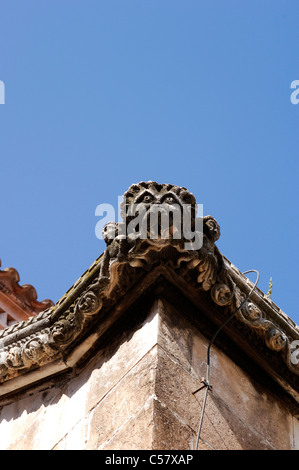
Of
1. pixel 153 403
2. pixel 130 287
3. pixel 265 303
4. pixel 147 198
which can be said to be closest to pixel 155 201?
pixel 147 198

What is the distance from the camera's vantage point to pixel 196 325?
5.69 metres

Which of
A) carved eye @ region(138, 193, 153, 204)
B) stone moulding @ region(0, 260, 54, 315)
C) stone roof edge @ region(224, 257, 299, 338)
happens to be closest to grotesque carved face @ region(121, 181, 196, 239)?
carved eye @ region(138, 193, 153, 204)

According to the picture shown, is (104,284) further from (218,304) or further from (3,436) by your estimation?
(3,436)

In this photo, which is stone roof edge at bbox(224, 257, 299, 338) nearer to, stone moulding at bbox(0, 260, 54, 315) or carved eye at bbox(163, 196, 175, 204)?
carved eye at bbox(163, 196, 175, 204)

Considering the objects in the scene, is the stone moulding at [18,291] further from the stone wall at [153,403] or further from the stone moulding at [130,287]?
the stone wall at [153,403]

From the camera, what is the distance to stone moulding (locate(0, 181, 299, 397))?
568 centimetres

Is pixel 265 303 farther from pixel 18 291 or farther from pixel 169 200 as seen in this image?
pixel 18 291

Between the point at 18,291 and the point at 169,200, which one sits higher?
the point at 18,291

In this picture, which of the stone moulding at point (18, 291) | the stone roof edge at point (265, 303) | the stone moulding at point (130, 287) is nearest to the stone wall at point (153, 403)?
the stone moulding at point (130, 287)

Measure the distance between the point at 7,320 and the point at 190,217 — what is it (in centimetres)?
682

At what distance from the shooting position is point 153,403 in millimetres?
4848

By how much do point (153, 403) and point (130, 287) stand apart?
1090 millimetres

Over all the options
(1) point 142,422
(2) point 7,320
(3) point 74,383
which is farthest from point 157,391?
(2) point 7,320
